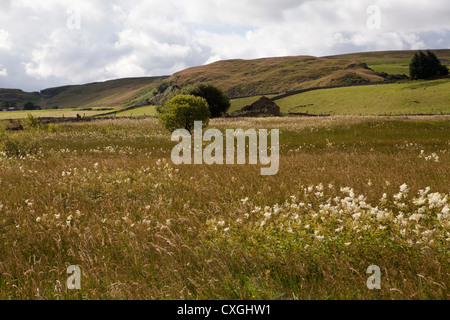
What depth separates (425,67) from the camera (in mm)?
63688

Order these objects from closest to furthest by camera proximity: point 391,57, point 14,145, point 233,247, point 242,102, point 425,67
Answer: point 233,247
point 14,145
point 425,67
point 242,102
point 391,57

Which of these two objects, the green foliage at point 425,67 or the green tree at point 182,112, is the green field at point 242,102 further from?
the green tree at point 182,112

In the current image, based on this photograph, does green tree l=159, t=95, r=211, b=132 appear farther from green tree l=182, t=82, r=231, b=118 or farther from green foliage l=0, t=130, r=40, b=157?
green tree l=182, t=82, r=231, b=118

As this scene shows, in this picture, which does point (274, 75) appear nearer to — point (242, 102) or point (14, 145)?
point (242, 102)

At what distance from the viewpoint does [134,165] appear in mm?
10414

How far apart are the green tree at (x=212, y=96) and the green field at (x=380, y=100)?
13124mm

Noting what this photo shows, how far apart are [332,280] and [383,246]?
92 centimetres

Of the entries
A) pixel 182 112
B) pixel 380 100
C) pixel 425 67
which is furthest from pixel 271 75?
pixel 182 112

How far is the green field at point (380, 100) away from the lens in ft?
152

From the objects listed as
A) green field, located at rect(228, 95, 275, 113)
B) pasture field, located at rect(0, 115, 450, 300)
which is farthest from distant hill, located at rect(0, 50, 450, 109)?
pasture field, located at rect(0, 115, 450, 300)

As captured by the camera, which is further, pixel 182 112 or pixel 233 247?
pixel 182 112

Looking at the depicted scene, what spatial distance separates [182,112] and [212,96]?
2696 centimetres

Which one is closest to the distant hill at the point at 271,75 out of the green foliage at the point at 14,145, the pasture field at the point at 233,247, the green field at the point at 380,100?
the green field at the point at 380,100
